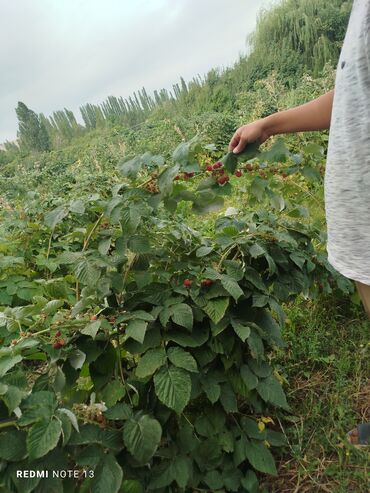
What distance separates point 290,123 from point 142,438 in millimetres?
919

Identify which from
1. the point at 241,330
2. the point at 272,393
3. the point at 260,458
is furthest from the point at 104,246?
the point at 260,458

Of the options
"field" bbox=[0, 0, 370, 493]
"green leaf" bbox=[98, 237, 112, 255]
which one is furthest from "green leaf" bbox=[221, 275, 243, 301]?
"green leaf" bbox=[98, 237, 112, 255]

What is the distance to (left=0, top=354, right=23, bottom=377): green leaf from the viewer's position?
0.81 metres

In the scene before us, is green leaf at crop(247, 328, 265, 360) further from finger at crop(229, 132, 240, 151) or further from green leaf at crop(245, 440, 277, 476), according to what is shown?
finger at crop(229, 132, 240, 151)

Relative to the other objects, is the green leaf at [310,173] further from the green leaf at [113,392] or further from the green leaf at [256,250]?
the green leaf at [113,392]

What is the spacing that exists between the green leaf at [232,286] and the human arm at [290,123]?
0.38 metres

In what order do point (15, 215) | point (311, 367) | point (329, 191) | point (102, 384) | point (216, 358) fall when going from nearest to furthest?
point (329, 191)
point (102, 384)
point (216, 358)
point (311, 367)
point (15, 215)

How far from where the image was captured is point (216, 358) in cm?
117

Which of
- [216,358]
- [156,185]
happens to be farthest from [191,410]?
[156,185]

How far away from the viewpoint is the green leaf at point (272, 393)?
3.70ft

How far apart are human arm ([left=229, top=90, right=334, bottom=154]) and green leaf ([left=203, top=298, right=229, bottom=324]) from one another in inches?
17.4

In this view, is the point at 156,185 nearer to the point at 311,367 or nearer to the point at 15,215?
the point at 311,367

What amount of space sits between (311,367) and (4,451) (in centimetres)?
130

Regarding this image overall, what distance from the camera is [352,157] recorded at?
821 mm
